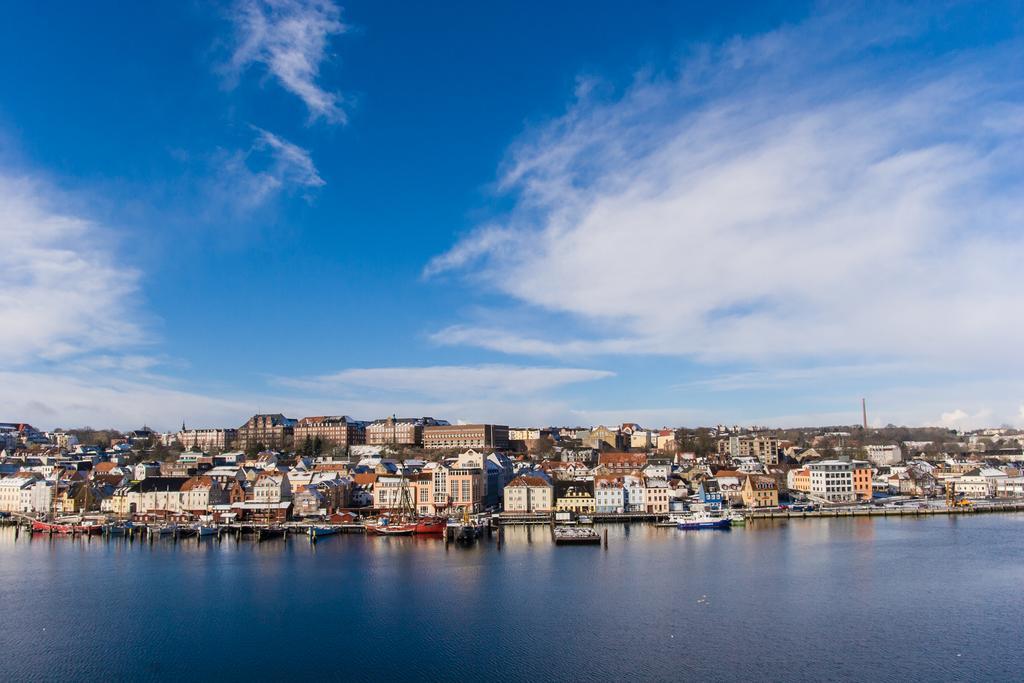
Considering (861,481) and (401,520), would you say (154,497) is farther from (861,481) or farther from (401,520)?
(861,481)

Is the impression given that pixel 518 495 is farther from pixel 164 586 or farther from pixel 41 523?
pixel 41 523

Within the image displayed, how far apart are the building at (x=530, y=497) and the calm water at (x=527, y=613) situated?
13.1 m

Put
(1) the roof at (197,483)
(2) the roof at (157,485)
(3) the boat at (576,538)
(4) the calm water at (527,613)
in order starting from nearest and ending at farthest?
(4) the calm water at (527,613) < (3) the boat at (576,538) < (1) the roof at (197,483) < (2) the roof at (157,485)

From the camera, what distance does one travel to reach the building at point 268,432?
85.1m

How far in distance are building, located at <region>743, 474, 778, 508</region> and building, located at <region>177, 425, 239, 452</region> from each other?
59.6 metres

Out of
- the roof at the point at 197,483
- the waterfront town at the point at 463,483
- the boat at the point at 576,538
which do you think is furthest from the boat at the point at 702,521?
the roof at the point at 197,483

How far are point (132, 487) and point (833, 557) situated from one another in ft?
135

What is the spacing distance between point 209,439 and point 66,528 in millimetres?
48028

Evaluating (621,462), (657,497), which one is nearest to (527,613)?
(657,497)

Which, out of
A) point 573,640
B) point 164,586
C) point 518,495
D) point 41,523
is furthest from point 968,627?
point 41,523

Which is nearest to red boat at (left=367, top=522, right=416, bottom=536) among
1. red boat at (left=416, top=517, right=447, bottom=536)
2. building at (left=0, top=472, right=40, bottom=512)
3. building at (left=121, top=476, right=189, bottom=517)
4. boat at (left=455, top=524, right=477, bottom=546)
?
red boat at (left=416, top=517, right=447, bottom=536)

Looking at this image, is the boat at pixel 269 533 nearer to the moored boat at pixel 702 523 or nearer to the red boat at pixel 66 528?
the red boat at pixel 66 528

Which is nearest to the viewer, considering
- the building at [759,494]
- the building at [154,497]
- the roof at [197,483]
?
the building at [154,497]

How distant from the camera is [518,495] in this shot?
4503 centimetres
